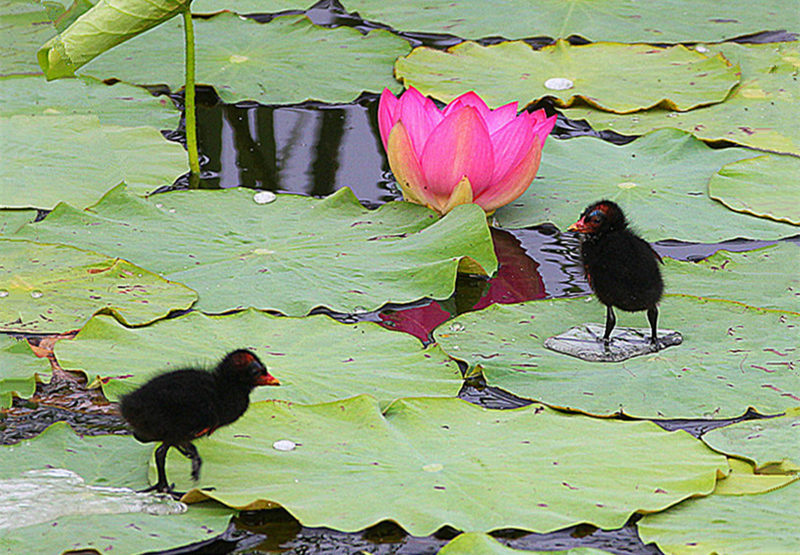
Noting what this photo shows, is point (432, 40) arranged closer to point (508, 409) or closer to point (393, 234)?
point (393, 234)

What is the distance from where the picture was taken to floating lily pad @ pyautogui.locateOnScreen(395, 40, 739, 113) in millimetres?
3732

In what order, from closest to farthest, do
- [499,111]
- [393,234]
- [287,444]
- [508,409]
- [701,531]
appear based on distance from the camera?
[701,531]
[287,444]
[508,409]
[393,234]
[499,111]

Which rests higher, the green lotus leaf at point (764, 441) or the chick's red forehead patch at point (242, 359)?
the chick's red forehead patch at point (242, 359)

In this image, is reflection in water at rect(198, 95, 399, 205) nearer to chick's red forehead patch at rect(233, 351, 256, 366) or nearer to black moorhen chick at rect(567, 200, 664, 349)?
black moorhen chick at rect(567, 200, 664, 349)

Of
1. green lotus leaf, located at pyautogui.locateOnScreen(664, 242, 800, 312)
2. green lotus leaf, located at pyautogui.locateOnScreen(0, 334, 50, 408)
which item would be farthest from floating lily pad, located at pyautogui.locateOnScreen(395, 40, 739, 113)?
green lotus leaf, located at pyautogui.locateOnScreen(0, 334, 50, 408)

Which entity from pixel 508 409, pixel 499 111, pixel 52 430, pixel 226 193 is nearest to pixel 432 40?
pixel 499 111

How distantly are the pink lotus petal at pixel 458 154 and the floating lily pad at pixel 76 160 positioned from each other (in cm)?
88

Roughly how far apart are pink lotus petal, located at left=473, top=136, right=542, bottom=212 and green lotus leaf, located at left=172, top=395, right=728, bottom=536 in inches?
40.8

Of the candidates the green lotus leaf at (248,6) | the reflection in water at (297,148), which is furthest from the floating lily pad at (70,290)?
the green lotus leaf at (248,6)

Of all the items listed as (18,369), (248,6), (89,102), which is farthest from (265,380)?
(248,6)

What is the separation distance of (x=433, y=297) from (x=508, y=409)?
507 millimetres

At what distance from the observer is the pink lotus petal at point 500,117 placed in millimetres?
3137

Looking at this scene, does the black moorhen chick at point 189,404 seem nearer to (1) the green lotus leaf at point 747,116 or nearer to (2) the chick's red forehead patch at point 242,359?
(2) the chick's red forehead patch at point 242,359

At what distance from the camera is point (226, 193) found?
314cm
